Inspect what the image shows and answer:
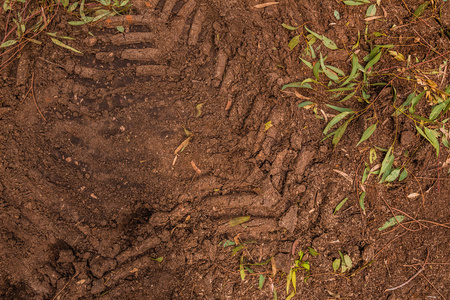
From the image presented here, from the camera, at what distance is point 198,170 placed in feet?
6.23

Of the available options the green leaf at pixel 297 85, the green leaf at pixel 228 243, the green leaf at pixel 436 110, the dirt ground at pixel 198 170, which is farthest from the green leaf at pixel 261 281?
the green leaf at pixel 436 110

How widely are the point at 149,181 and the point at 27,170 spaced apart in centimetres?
81

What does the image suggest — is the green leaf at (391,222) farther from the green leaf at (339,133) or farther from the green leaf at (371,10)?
the green leaf at (371,10)

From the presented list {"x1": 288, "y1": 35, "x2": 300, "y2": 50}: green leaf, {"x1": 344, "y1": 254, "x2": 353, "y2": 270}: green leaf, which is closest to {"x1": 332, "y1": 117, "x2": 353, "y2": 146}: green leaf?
{"x1": 288, "y1": 35, "x2": 300, "y2": 50}: green leaf

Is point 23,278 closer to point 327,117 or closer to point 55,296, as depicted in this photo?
point 55,296

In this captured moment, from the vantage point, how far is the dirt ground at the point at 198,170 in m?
1.86

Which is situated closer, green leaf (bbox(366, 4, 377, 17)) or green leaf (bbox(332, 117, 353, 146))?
green leaf (bbox(332, 117, 353, 146))

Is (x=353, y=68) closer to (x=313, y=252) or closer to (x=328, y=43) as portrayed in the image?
(x=328, y=43)

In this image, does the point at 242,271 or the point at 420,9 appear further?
the point at 420,9

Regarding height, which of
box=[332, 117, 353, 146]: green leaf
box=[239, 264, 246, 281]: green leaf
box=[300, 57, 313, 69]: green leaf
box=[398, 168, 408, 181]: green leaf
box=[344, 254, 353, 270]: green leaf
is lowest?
box=[344, 254, 353, 270]: green leaf

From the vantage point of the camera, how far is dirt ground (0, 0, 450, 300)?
1.86 m

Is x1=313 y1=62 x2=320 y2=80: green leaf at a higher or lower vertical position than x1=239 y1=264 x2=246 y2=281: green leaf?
higher

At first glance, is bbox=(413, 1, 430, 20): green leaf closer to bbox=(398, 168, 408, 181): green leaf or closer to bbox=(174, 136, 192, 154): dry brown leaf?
bbox=(398, 168, 408, 181): green leaf

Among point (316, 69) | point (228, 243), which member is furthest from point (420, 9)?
point (228, 243)
